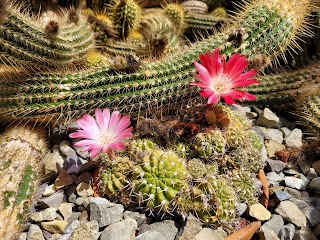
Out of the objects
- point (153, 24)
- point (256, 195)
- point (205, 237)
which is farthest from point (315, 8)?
point (205, 237)

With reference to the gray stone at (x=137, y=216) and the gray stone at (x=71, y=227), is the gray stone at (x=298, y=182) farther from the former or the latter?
the gray stone at (x=71, y=227)

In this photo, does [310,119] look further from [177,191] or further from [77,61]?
[77,61]

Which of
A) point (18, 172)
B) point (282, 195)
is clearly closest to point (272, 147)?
point (282, 195)

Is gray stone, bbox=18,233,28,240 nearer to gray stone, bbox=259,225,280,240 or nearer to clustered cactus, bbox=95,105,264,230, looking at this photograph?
clustered cactus, bbox=95,105,264,230

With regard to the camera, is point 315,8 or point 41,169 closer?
point 41,169

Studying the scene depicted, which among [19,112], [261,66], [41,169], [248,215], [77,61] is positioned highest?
[77,61]

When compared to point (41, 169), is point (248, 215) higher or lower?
lower

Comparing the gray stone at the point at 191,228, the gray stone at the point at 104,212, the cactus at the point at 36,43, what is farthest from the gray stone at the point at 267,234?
the cactus at the point at 36,43

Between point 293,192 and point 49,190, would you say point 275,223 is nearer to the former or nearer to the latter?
point 293,192
